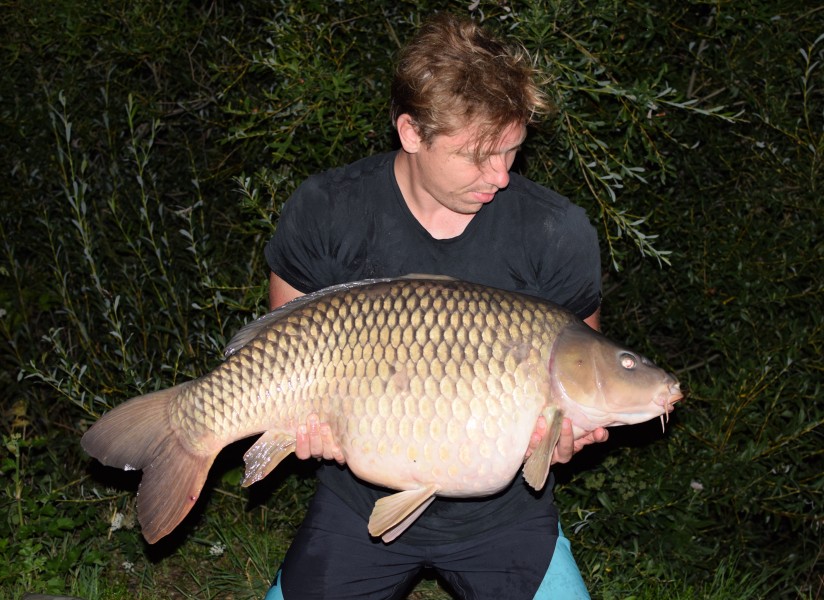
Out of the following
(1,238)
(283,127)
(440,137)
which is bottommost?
(1,238)

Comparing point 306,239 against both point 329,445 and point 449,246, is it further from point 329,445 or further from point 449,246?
point 329,445

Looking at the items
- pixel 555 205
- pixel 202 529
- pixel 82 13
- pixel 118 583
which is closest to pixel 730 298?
pixel 555 205

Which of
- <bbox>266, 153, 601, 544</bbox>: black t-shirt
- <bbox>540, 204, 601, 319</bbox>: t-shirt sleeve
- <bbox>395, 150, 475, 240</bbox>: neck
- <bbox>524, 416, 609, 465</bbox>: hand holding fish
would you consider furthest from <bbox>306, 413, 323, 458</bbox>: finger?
<bbox>540, 204, 601, 319</bbox>: t-shirt sleeve

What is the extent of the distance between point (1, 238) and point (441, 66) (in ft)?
7.31

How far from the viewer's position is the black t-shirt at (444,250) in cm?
225

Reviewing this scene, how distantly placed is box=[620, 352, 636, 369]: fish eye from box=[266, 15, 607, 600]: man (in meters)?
0.20

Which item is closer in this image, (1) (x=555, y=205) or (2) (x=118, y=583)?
(1) (x=555, y=205)

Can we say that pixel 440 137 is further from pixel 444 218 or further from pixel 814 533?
pixel 814 533

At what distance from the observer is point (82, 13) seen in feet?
11.8

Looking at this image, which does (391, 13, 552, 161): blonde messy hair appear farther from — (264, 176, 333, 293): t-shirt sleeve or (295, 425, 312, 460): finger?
(295, 425, 312, 460): finger

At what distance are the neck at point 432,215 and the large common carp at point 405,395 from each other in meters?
0.31

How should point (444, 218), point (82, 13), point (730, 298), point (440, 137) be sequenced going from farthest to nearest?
point (82, 13) → point (730, 298) → point (444, 218) → point (440, 137)

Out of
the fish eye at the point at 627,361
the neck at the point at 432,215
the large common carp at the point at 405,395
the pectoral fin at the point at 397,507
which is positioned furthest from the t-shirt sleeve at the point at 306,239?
the fish eye at the point at 627,361

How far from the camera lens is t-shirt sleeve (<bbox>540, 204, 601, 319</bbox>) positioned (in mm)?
2285
